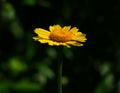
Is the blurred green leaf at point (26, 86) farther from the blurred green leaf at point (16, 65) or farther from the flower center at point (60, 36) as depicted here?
the flower center at point (60, 36)

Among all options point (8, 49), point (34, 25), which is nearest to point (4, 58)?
point (8, 49)

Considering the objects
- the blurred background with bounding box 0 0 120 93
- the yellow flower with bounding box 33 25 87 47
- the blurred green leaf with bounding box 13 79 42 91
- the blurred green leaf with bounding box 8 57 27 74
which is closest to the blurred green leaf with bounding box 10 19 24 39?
the blurred background with bounding box 0 0 120 93

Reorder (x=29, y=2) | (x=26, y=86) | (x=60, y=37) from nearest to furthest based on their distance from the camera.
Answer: (x=60, y=37) < (x=26, y=86) < (x=29, y=2)

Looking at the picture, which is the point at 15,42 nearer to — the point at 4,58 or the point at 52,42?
the point at 4,58

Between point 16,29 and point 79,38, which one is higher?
point 16,29

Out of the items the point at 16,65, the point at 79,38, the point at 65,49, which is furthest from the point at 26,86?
the point at 79,38

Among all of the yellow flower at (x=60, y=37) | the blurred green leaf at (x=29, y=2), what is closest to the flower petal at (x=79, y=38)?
the yellow flower at (x=60, y=37)

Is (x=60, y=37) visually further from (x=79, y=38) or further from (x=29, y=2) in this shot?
(x=29, y=2)
